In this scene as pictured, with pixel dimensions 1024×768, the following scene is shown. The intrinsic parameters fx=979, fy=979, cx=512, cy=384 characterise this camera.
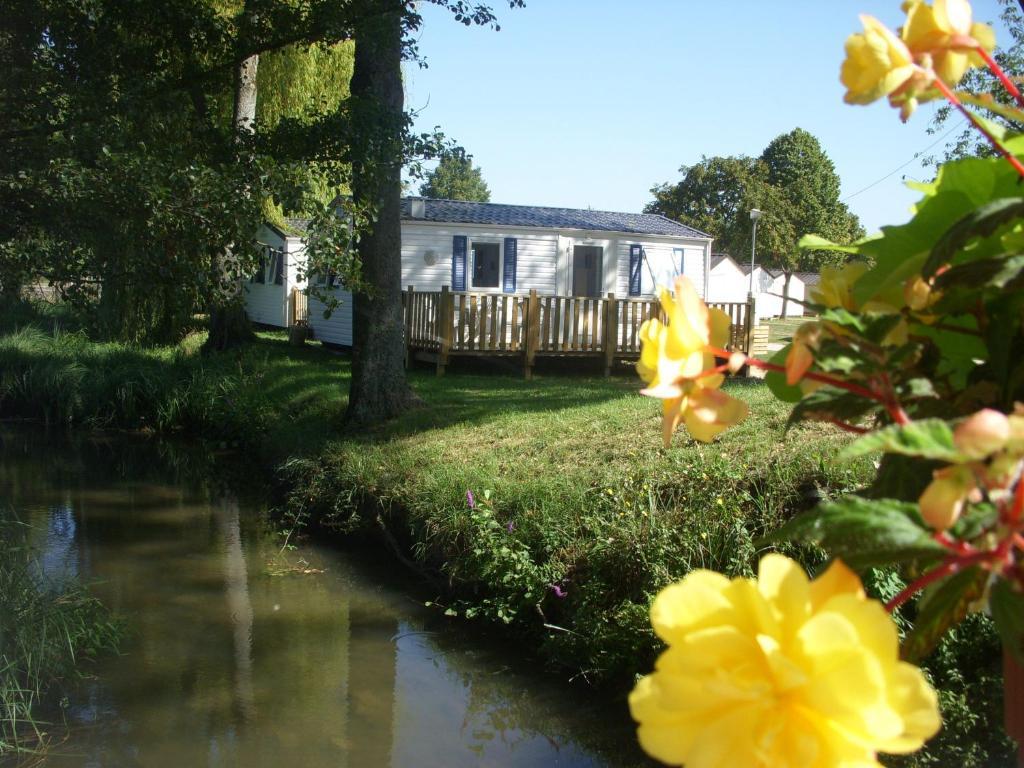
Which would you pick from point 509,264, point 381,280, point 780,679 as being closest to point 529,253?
point 509,264

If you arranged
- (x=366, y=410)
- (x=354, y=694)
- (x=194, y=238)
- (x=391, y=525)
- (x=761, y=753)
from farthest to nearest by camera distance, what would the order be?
(x=366, y=410) < (x=391, y=525) < (x=194, y=238) < (x=354, y=694) < (x=761, y=753)

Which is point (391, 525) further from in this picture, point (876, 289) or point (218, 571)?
point (876, 289)

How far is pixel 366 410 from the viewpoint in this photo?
36.3 feet

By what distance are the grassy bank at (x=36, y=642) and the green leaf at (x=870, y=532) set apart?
221 inches

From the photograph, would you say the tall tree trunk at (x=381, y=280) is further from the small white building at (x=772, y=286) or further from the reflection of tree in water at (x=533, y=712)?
the small white building at (x=772, y=286)

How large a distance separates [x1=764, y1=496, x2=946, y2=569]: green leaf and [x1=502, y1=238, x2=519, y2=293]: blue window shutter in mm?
20249

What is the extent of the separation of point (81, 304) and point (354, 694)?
3.86 metres

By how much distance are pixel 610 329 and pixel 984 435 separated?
15.0 meters

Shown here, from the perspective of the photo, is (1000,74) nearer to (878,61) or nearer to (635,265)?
(878,61)

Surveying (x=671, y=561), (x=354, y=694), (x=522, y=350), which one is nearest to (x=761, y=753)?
(x=671, y=561)

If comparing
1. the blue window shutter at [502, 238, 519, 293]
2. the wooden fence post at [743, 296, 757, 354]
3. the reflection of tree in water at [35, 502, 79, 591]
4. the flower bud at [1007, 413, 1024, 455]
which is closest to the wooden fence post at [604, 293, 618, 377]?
the wooden fence post at [743, 296, 757, 354]

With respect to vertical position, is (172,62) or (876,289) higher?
(172,62)

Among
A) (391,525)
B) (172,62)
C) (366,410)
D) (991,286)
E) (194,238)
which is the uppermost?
(172,62)

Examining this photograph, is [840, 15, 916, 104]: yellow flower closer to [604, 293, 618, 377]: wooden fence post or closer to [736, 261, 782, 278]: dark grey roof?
[604, 293, 618, 377]: wooden fence post
